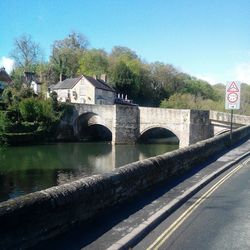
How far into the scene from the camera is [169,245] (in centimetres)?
721

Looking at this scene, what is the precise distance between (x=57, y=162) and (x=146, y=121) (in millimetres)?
16419

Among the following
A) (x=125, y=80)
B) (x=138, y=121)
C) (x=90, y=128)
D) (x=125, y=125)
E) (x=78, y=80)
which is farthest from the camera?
(x=125, y=80)

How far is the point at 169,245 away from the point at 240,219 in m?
2.40

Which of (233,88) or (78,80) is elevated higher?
(78,80)

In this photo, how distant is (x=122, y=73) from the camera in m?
72.6

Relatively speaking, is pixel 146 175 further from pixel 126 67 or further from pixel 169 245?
pixel 126 67

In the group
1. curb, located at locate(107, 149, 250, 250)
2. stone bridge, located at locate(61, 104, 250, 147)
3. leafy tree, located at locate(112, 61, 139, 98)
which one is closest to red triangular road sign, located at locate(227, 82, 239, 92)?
curb, located at locate(107, 149, 250, 250)

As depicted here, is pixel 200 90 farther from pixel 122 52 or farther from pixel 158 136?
pixel 158 136

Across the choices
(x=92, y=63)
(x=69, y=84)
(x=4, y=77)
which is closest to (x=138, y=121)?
(x=69, y=84)

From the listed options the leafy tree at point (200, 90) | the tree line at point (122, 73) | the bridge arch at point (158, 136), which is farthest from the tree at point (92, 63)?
the bridge arch at point (158, 136)

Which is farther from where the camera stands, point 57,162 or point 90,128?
point 90,128

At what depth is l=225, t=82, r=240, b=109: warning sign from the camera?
67.7 feet

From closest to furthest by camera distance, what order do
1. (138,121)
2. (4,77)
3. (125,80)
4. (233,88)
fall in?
(233,88) → (138,121) → (4,77) → (125,80)

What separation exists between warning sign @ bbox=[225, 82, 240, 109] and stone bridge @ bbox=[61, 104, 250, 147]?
20986 mm
